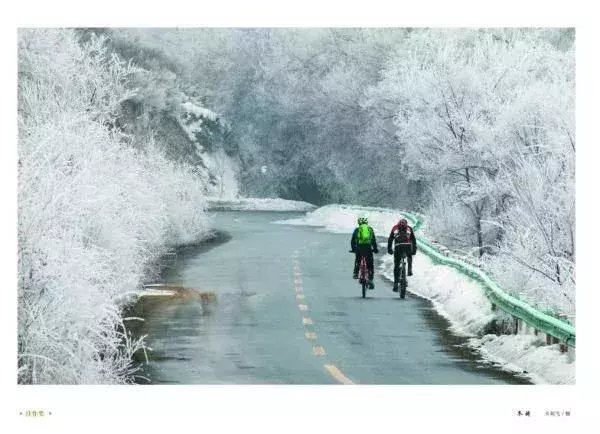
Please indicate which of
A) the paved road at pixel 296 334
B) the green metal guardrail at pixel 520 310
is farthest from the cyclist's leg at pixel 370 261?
the green metal guardrail at pixel 520 310

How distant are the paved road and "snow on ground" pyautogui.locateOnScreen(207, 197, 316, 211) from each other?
28782mm

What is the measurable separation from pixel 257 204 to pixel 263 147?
170 inches

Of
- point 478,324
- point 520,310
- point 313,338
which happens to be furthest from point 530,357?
point 313,338

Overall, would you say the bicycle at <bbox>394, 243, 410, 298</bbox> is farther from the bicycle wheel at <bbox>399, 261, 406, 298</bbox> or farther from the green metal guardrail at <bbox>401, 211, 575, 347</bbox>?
the green metal guardrail at <bbox>401, 211, 575, 347</bbox>

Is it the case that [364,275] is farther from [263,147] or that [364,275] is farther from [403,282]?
[263,147]

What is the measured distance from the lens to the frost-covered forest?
1487cm

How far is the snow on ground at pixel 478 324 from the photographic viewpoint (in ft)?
51.0

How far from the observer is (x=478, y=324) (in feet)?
65.3

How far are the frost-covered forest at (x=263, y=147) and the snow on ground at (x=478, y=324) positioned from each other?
0.94 m

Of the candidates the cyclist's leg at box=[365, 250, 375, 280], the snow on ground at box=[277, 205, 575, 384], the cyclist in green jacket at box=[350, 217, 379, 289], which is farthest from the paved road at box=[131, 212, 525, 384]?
the cyclist in green jacket at box=[350, 217, 379, 289]

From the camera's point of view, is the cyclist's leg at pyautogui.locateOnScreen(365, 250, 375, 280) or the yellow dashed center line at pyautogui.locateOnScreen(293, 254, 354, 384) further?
the cyclist's leg at pyautogui.locateOnScreen(365, 250, 375, 280)

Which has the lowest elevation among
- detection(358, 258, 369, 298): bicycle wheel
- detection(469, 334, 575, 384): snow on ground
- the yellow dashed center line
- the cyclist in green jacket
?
the yellow dashed center line

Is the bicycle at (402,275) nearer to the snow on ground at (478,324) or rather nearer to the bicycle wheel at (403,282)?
the bicycle wheel at (403,282)

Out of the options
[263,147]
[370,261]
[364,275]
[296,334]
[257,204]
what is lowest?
[296,334]
